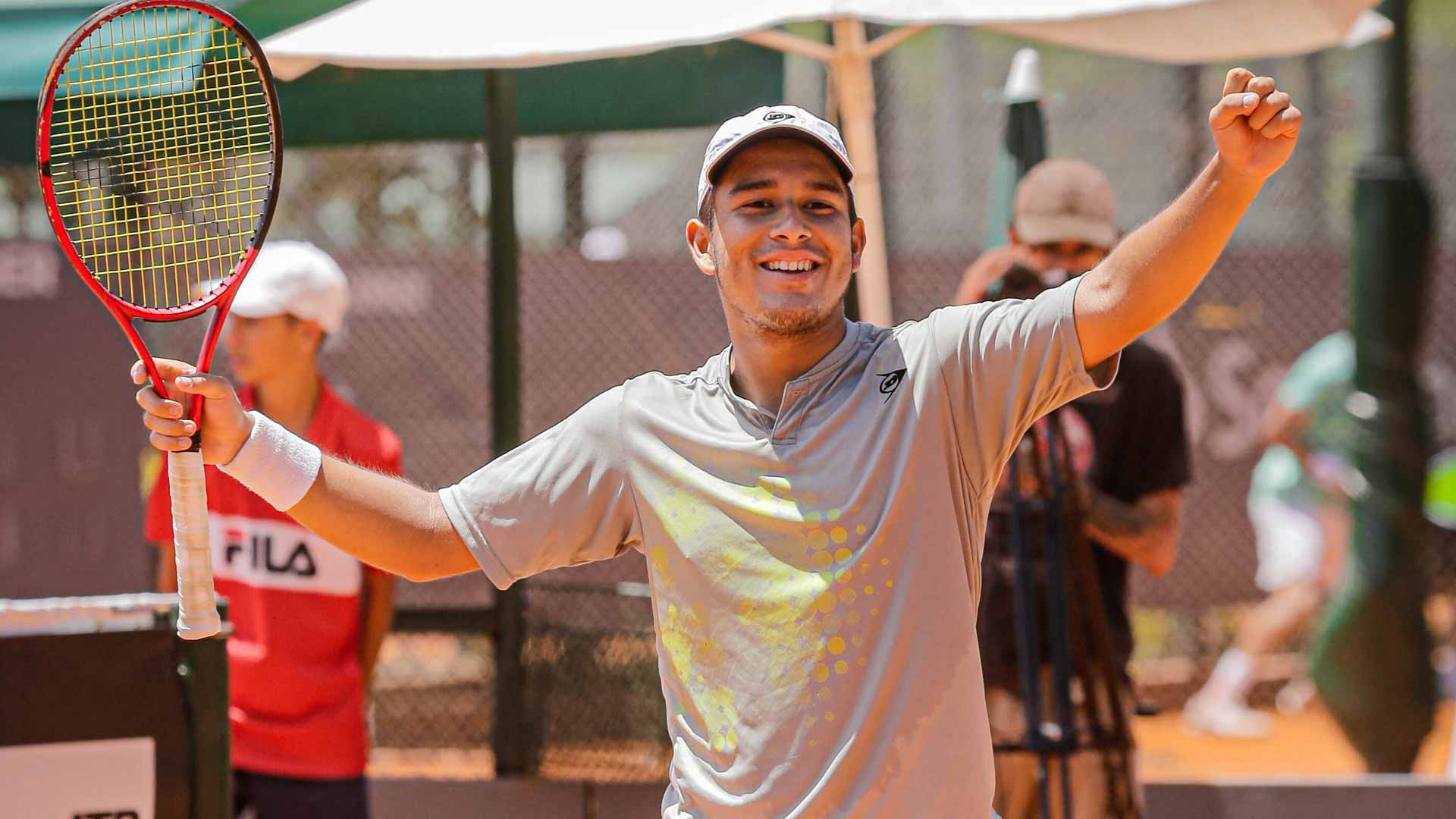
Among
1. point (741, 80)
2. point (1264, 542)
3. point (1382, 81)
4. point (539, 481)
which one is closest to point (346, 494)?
point (539, 481)

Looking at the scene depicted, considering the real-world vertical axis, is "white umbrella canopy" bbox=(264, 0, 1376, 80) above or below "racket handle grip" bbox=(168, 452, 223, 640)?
above

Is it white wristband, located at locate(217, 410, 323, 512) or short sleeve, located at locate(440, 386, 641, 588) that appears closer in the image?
white wristband, located at locate(217, 410, 323, 512)

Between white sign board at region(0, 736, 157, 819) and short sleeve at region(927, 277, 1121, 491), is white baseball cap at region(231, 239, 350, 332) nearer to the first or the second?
white sign board at region(0, 736, 157, 819)

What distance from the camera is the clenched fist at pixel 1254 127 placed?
77.9 inches

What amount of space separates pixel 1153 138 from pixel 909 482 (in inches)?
269

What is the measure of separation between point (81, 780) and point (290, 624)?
835 millimetres

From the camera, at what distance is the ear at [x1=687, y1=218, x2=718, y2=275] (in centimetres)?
250

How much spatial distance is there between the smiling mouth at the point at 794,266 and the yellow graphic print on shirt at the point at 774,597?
311 millimetres

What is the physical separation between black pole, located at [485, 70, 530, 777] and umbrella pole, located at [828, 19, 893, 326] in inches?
55.4

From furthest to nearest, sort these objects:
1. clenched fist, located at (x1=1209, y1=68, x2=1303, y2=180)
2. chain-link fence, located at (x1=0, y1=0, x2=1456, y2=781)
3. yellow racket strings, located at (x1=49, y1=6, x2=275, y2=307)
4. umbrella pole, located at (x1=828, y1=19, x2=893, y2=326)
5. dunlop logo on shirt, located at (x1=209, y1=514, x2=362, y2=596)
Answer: chain-link fence, located at (x1=0, y1=0, x2=1456, y2=781), umbrella pole, located at (x1=828, y1=19, x2=893, y2=326), dunlop logo on shirt, located at (x1=209, y1=514, x2=362, y2=596), yellow racket strings, located at (x1=49, y1=6, x2=275, y2=307), clenched fist, located at (x1=1209, y1=68, x2=1303, y2=180)

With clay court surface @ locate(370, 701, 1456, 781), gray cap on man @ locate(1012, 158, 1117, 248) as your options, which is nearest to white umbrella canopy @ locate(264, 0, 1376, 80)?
gray cap on man @ locate(1012, 158, 1117, 248)

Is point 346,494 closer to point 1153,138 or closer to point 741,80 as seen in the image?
point 741,80

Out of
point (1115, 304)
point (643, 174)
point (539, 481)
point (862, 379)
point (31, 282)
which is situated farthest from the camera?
point (643, 174)

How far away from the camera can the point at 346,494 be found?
2.41 m
